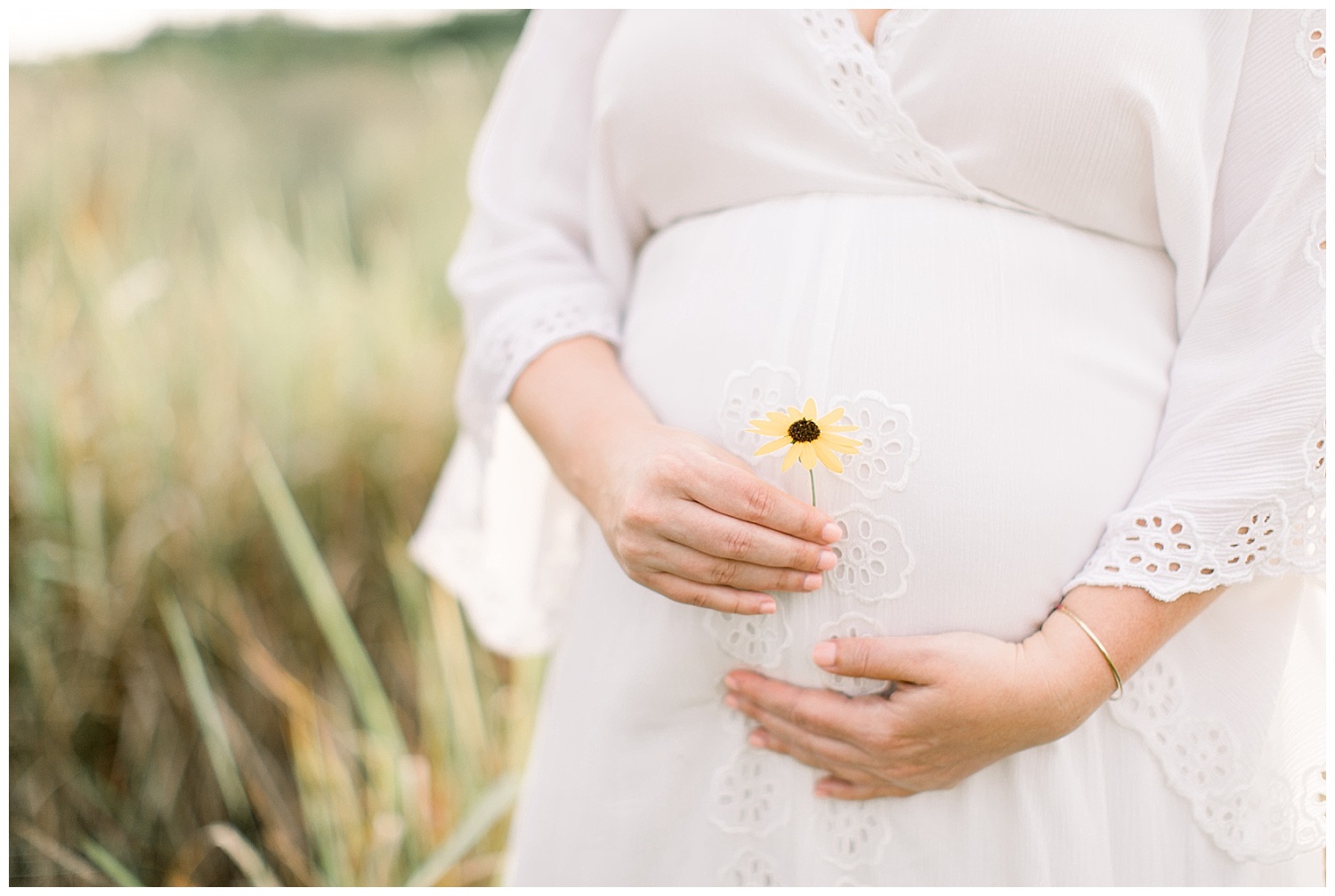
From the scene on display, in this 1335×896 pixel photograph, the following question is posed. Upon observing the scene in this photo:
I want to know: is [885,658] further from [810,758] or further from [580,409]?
[580,409]

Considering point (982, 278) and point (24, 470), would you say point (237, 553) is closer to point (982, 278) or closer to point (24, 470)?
point (24, 470)

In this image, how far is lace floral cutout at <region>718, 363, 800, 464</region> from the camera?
0.91 metres

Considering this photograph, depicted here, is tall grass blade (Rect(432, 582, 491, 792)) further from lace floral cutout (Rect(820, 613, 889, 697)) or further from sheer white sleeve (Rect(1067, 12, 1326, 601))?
sheer white sleeve (Rect(1067, 12, 1326, 601))

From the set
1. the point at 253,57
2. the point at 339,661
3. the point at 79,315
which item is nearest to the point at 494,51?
the point at 253,57

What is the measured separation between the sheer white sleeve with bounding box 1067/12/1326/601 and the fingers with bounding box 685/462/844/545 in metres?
0.27

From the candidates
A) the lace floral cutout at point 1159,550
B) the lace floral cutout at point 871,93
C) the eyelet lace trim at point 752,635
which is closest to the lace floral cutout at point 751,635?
the eyelet lace trim at point 752,635

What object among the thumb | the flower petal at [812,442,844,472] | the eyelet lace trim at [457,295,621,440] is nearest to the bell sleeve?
the thumb

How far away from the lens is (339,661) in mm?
1874

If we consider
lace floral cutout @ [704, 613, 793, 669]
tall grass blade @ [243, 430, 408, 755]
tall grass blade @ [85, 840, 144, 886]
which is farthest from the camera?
tall grass blade @ [243, 430, 408, 755]

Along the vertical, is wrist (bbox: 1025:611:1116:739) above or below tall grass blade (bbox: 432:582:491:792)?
above

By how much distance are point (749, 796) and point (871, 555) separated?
0.31m

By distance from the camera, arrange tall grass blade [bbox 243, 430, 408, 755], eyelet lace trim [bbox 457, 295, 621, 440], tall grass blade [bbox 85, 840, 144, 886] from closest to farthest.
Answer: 1. eyelet lace trim [bbox 457, 295, 621, 440]
2. tall grass blade [bbox 85, 840, 144, 886]
3. tall grass blade [bbox 243, 430, 408, 755]

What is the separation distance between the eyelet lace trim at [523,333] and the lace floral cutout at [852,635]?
446 millimetres

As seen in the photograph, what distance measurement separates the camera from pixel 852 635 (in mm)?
888
